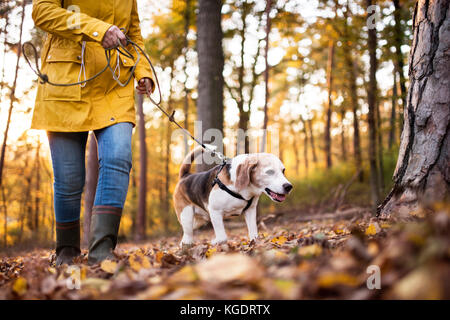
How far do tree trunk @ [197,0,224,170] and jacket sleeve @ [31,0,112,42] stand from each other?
14.8ft

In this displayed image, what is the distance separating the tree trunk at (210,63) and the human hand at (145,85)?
394cm

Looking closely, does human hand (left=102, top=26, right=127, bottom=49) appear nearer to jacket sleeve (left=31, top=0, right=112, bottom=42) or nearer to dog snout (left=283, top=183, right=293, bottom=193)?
jacket sleeve (left=31, top=0, right=112, bottom=42)

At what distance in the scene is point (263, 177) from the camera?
3.80 metres

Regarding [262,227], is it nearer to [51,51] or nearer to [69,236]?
[69,236]

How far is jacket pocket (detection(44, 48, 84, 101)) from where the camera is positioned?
2680mm

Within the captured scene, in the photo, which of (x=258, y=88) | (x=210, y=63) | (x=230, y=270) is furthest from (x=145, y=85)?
(x=258, y=88)

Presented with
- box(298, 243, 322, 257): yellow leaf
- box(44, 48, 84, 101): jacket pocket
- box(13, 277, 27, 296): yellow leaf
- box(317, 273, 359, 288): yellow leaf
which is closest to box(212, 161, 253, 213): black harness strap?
box(44, 48, 84, 101): jacket pocket

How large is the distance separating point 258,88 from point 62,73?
43.2 ft

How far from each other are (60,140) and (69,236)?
795 mm

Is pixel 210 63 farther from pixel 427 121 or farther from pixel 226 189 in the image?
pixel 427 121

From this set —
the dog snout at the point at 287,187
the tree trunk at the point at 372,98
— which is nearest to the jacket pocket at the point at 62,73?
the dog snout at the point at 287,187

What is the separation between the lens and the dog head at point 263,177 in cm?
375

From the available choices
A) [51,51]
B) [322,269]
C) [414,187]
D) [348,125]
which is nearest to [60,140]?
[51,51]

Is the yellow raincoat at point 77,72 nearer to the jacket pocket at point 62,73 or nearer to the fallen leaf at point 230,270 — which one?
the jacket pocket at point 62,73
